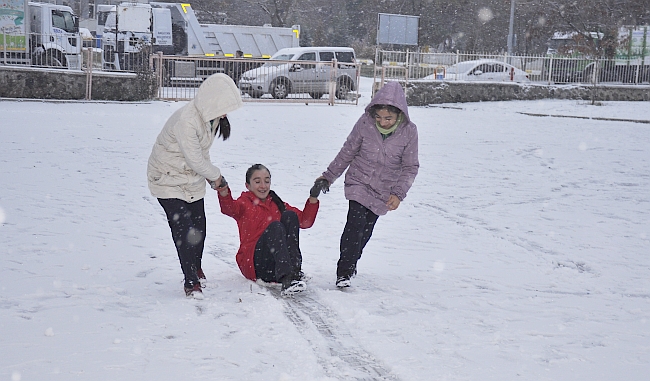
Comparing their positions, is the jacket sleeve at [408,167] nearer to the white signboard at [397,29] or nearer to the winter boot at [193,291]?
the winter boot at [193,291]

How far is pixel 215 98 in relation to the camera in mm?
4031

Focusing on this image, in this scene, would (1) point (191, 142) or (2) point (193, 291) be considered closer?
(1) point (191, 142)

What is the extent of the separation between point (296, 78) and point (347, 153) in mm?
17025

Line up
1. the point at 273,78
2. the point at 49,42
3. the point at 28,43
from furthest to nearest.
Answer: the point at 273,78 → the point at 49,42 → the point at 28,43

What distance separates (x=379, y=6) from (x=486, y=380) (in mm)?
51406

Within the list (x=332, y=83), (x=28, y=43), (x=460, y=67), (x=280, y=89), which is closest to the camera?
(x=28, y=43)

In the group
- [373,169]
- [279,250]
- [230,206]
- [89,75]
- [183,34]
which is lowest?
[279,250]

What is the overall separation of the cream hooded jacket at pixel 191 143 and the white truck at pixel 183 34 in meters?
21.1

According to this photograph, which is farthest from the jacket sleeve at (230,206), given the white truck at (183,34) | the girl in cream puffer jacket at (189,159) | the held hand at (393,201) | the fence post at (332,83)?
the white truck at (183,34)

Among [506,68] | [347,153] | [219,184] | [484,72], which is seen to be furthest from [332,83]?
[219,184]

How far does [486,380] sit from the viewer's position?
3.30 meters

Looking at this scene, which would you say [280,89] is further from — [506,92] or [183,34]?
[506,92]

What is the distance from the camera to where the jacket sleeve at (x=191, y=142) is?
158 inches

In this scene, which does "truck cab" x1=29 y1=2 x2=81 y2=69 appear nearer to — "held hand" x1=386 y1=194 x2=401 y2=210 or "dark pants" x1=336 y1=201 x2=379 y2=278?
"dark pants" x1=336 y1=201 x2=379 y2=278
